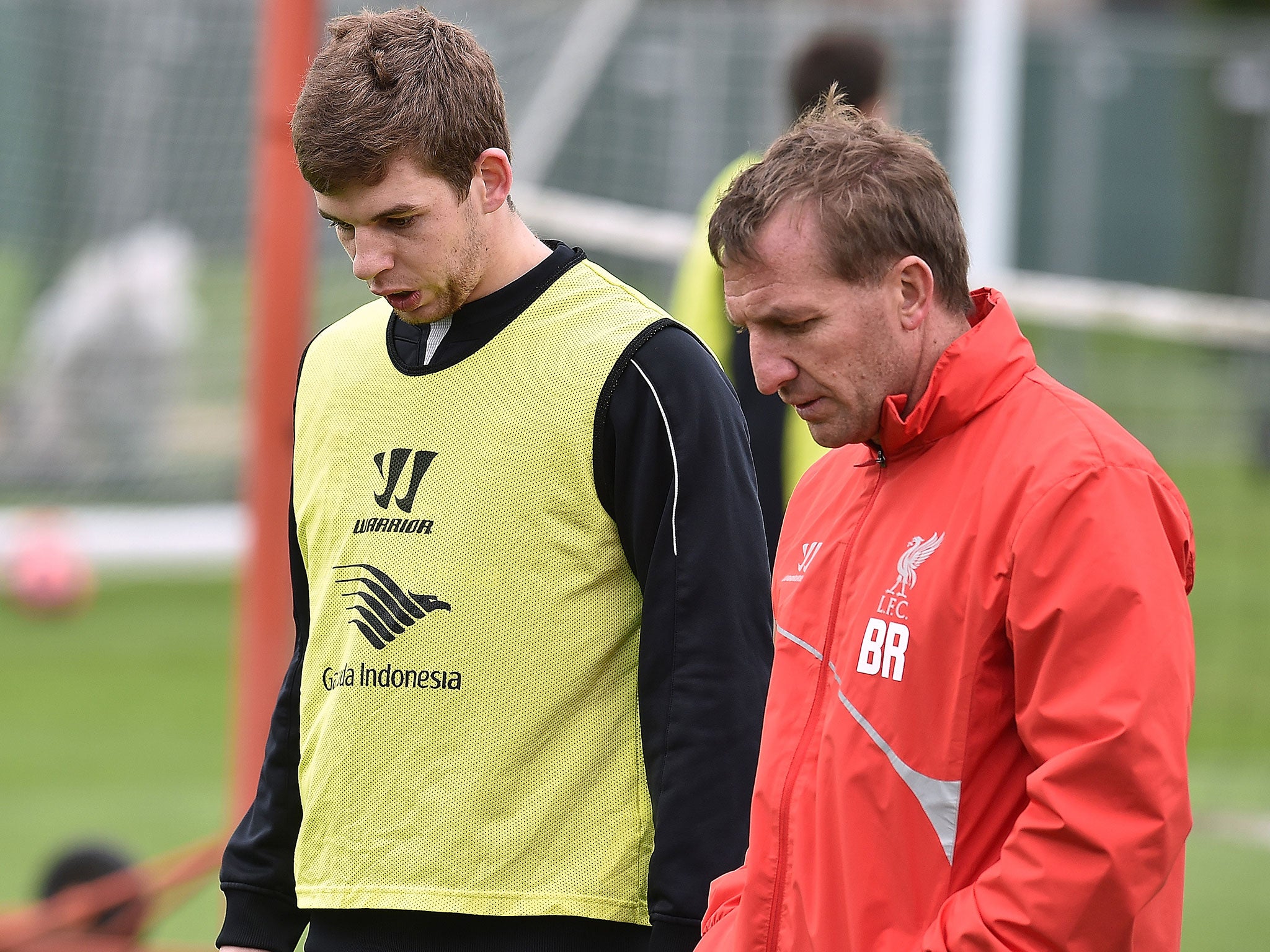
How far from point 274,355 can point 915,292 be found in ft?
8.45

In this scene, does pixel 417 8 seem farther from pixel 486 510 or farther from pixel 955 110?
pixel 955 110

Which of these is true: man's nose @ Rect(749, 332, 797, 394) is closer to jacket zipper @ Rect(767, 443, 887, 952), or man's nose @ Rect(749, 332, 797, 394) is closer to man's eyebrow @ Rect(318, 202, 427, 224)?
jacket zipper @ Rect(767, 443, 887, 952)

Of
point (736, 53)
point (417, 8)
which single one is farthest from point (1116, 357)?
point (417, 8)

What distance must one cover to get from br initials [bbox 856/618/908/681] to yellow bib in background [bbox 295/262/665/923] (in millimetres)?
462

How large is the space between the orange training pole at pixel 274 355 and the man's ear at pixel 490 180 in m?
1.98

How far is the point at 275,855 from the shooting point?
8.07 feet

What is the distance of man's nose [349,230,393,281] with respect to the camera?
2195 millimetres

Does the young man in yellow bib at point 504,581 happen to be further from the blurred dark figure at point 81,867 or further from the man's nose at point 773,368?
the blurred dark figure at point 81,867

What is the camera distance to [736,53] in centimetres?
1266

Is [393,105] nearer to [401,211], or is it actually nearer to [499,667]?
[401,211]

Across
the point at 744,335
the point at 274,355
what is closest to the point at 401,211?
the point at 744,335

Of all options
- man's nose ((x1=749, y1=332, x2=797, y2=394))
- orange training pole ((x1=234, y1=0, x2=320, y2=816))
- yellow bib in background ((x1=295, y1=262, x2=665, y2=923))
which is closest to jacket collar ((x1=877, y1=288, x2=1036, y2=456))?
man's nose ((x1=749, y1=332, x2=797, y2=394))

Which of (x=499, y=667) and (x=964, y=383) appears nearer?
(x=964, y=383)

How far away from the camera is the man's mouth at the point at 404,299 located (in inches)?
88.0
